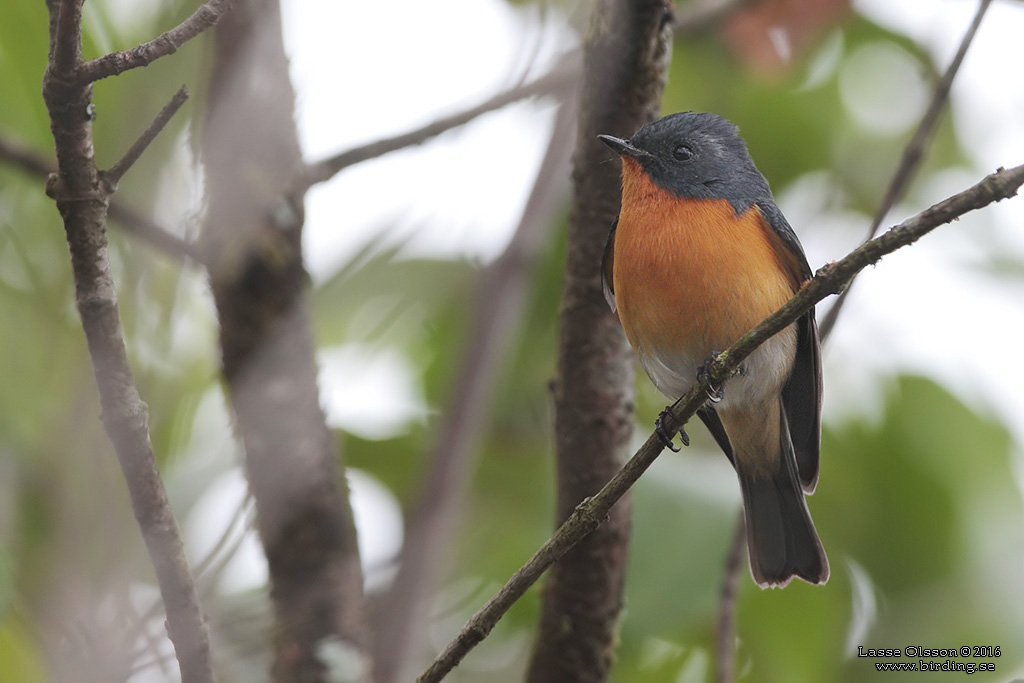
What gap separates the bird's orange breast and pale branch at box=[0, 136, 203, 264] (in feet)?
4.69

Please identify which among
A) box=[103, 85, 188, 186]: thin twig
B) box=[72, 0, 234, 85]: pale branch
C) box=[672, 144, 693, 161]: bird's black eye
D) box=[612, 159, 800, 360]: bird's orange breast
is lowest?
box=[612, 159, 800, 360]: bird's orange breast

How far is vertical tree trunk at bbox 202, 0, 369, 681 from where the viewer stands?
125 inches

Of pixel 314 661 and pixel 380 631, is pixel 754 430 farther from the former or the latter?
pixel 314 661

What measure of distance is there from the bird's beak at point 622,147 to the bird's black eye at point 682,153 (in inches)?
8.8

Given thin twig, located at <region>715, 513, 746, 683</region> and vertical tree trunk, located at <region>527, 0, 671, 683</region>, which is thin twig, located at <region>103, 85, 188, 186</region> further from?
thin twig, located at <region>715, 513, 746, 683</region>

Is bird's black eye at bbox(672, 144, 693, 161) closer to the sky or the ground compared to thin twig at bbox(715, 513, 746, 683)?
closer to the sky

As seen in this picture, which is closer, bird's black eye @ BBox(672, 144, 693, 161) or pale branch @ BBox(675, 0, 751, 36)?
bird's black eye @ BBox(672, 144, 693, 161)

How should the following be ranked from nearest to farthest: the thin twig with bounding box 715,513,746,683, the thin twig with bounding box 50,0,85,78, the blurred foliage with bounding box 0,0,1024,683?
the thin twig with bounding box 50,0,85,78, the blurred foliage with bounding box 0,0,1024,683, the thin twig with bounding box 715,513,746,683

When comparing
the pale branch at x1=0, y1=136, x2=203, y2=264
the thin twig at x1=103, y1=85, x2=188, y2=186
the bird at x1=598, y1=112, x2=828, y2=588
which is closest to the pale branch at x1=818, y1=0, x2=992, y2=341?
the bird at x1=598, y1=112, x2=828, y2=588

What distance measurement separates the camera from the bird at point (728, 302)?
3496mm

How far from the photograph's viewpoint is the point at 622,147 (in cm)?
351

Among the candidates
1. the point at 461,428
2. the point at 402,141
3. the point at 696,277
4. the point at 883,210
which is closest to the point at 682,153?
the point at 696,277

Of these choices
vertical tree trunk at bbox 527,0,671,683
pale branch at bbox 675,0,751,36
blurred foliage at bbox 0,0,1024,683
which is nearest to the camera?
blurred foliage at bbox 0,0,1024,683

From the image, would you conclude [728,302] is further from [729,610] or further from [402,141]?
[402,141]
